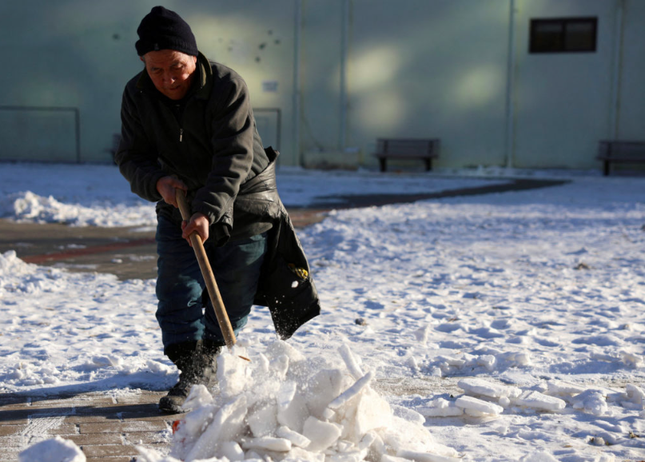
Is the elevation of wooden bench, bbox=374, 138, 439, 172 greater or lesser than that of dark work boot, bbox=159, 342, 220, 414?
greater

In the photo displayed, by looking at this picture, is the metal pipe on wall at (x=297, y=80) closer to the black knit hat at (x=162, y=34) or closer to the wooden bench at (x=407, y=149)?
the wooden bench at (x=407, y=149)

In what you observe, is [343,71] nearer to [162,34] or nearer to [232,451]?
[162,34]

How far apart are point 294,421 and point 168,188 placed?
1067 mm

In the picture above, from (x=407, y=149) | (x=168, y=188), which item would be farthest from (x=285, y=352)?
(x=407, y=149)

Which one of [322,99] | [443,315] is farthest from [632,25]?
[443,315]

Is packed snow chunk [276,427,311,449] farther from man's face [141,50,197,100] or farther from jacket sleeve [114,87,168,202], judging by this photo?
man's face [141,50,197,100]

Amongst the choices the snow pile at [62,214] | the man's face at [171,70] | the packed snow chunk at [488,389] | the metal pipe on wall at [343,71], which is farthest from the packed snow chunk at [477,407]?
the metal pipe on wall at [343,71]

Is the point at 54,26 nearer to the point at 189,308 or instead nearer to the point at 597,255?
the point at 597,255

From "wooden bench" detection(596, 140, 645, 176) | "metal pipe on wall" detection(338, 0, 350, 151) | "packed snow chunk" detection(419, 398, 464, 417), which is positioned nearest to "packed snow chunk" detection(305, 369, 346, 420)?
"packed snow chunk" detection(419, 398, 464, 417)

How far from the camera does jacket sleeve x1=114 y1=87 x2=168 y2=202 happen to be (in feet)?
9.67

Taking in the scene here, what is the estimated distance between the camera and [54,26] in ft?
66.5

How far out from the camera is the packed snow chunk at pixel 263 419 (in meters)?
2.34

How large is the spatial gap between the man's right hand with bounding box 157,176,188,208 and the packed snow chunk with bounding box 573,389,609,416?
6.08ft

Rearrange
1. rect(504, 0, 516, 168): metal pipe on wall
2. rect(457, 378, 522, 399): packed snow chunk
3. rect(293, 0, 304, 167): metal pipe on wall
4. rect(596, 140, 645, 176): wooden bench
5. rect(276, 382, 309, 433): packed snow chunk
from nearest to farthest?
1. rect(276, 382, 309, 433): packed snow chunk
2. rect(457, 378, 522, 399): packed snow chunk
3. rect(596, 140, 645, 176): wooden bench
4. rect(504, 0, 516, 168): metal pipe on wall
5. rect(293, 0, 304, 167): metal pipe on wall
